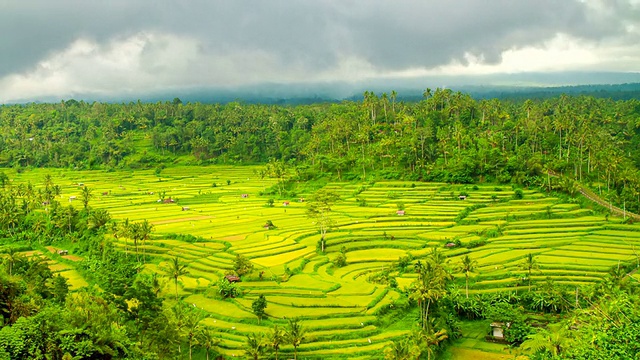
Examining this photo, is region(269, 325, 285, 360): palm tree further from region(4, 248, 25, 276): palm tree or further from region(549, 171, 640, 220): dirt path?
region(549, 171, 640, 220): dirt path

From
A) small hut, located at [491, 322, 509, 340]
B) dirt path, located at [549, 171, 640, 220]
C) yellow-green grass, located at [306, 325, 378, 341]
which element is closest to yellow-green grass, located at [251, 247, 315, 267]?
yellow-green grass, located at [306, 325, 378, 341]

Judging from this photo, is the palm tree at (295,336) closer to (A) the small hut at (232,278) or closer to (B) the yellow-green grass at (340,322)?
(B) the yellow-green grass at (340,322)

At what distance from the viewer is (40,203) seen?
55938mm

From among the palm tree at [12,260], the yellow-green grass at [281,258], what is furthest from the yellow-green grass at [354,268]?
the palm tree at [12,260]

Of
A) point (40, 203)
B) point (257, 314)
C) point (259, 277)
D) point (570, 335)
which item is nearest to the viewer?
point (570, 335)

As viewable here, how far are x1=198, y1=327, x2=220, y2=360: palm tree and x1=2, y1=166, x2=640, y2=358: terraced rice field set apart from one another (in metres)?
0.98

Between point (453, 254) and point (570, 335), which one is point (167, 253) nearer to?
point (453, 254)

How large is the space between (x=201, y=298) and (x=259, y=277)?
4458 mm

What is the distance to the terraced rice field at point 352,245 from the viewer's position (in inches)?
1110

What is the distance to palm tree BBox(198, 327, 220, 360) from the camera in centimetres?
2378

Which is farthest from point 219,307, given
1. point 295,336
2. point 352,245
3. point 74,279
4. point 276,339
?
point 74,279

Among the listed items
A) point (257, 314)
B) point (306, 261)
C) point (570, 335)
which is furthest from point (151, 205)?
point (570, 335)

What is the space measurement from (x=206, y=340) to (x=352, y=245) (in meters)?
19.5

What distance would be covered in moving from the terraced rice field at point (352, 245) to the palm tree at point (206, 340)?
3.22 feet
